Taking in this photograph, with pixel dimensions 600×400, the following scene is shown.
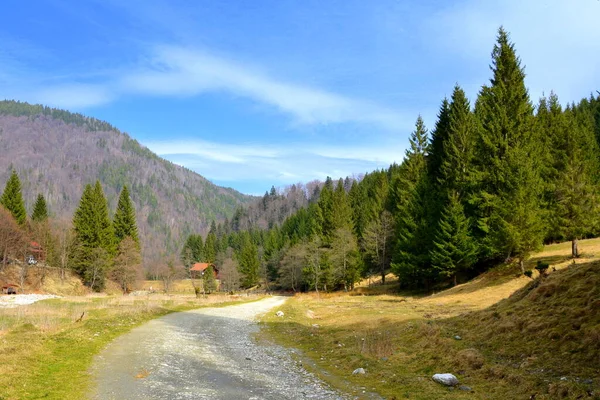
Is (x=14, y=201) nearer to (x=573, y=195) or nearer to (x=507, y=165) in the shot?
(x=507, y=165)

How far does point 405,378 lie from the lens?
12.0 meters

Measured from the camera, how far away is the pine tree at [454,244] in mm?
39312

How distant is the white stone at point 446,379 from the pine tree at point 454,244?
97.7ft

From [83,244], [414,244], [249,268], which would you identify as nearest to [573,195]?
[414,244]

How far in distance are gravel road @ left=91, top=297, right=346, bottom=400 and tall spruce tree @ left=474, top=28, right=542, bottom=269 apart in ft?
87.6

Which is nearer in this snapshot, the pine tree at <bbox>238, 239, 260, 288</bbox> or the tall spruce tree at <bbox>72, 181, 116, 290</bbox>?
the tall spruce tree at <bbox>72, 181, 116, 290</bbox>

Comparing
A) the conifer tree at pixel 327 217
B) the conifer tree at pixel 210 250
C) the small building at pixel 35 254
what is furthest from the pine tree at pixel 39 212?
the conifer tree at pixel 210 250

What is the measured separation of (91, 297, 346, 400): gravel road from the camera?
34.3ft

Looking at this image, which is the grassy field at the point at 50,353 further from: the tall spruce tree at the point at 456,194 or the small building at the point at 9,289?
the small building at the point at 9,289

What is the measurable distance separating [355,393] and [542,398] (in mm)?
4533

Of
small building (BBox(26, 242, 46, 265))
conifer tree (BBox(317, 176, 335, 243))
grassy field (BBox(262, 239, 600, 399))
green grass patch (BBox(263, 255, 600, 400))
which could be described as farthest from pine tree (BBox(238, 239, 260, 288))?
green grass patch (BBox(263, 255, 600, 400))

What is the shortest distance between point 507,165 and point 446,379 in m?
32.7

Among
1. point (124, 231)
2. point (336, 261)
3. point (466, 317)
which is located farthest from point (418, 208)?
point (124, 231)

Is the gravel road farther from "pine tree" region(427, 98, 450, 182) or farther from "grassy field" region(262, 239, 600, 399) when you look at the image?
"pine tree" region(427, 98, 450, 182)
